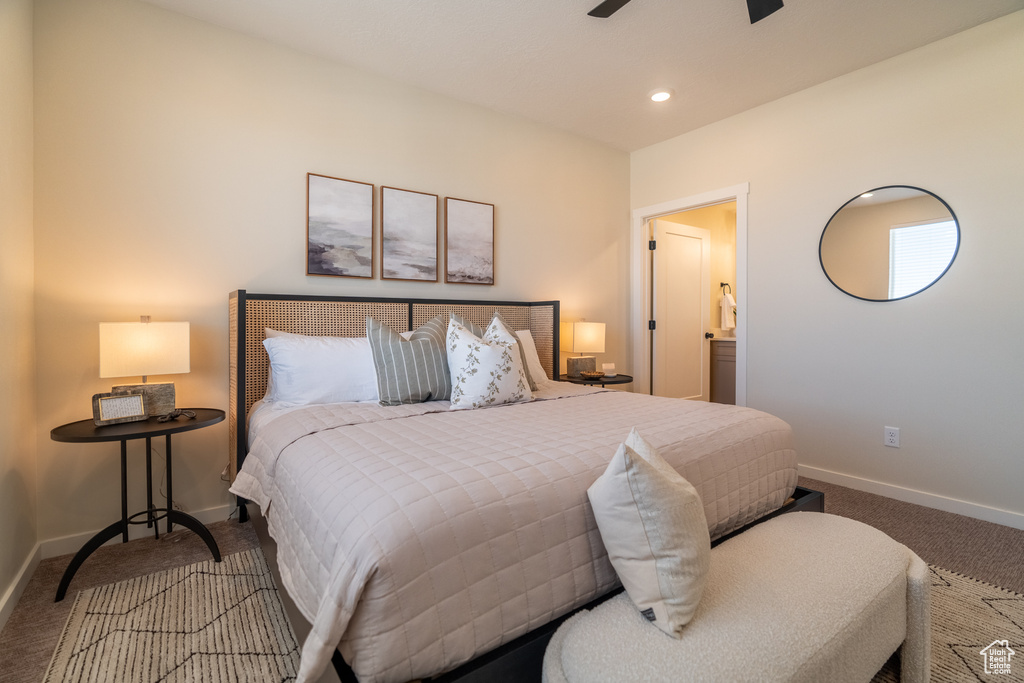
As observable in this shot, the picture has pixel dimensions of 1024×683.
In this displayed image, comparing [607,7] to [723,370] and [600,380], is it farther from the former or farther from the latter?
[723,370]

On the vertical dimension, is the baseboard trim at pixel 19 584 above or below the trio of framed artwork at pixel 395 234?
below

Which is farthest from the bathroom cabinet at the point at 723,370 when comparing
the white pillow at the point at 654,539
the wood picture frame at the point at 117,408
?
the wood picture frame at the point at 117,408

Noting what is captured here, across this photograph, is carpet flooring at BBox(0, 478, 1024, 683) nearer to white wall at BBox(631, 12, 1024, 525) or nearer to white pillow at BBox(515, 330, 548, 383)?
white wall at BBox(631, 12, 1024, 525)

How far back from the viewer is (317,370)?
7.81 ft

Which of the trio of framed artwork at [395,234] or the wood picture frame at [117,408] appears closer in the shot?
the wood picture frame at [117,408]

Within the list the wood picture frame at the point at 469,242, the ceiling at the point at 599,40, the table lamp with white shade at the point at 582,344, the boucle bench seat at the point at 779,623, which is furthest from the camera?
the table lamp with white shade at the point at 582,344

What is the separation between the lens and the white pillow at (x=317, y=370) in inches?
92.5

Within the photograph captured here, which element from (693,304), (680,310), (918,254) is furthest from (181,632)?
(693,304)

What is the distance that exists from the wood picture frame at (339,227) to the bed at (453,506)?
3.46 ft

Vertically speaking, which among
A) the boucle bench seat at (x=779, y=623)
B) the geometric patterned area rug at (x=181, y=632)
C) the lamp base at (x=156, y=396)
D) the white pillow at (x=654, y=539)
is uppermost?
the lamp base at (x=156, y=396)

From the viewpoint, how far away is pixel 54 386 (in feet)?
7.18

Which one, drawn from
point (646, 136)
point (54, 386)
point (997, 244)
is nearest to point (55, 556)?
point (54, 386)

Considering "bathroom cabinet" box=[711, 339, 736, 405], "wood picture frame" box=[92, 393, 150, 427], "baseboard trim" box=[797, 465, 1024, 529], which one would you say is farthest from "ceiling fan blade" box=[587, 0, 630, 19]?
"bathroom cabinet" box=[711, 339, 736, 405]

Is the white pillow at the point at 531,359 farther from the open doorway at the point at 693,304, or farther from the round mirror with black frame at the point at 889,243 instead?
the round mirror with black frame at the point at 889,243
